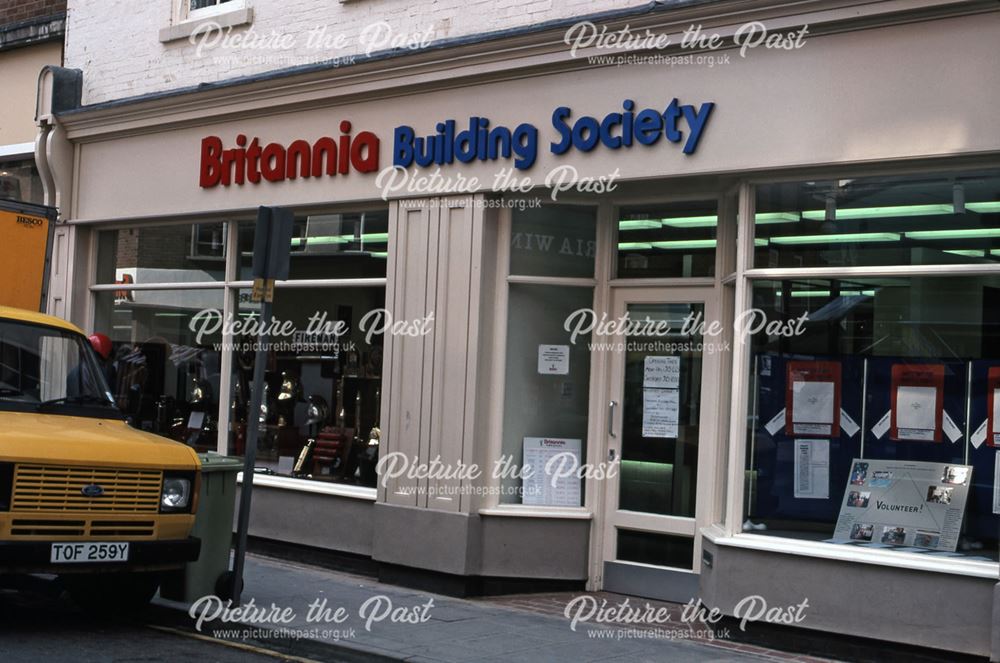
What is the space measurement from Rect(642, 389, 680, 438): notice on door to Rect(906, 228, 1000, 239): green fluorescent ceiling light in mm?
2670

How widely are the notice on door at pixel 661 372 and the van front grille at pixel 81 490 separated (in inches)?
172

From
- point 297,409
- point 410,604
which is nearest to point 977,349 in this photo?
point 410,604

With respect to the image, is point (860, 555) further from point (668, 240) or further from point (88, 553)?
point (88, 553)

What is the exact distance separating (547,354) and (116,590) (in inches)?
165

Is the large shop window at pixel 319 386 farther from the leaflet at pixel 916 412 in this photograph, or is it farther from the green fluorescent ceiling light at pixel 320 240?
the leaflet at pixel 916 412

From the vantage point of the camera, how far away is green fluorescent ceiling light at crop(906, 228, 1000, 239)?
827cm

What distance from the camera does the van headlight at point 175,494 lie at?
8.29m

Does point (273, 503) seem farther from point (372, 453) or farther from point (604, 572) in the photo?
point (604, 572)

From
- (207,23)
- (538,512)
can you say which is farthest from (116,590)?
(207,23)

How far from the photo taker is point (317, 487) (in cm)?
1180

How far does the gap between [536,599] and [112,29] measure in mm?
8764

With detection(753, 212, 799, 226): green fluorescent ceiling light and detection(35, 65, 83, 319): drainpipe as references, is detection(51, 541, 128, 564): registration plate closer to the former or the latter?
detection(753, 212, 799, 226): green fluorescent ceiling light

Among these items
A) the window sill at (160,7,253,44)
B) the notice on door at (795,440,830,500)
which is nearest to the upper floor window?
the window sill at (160,7,253,44)

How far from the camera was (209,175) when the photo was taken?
42.4 ft
